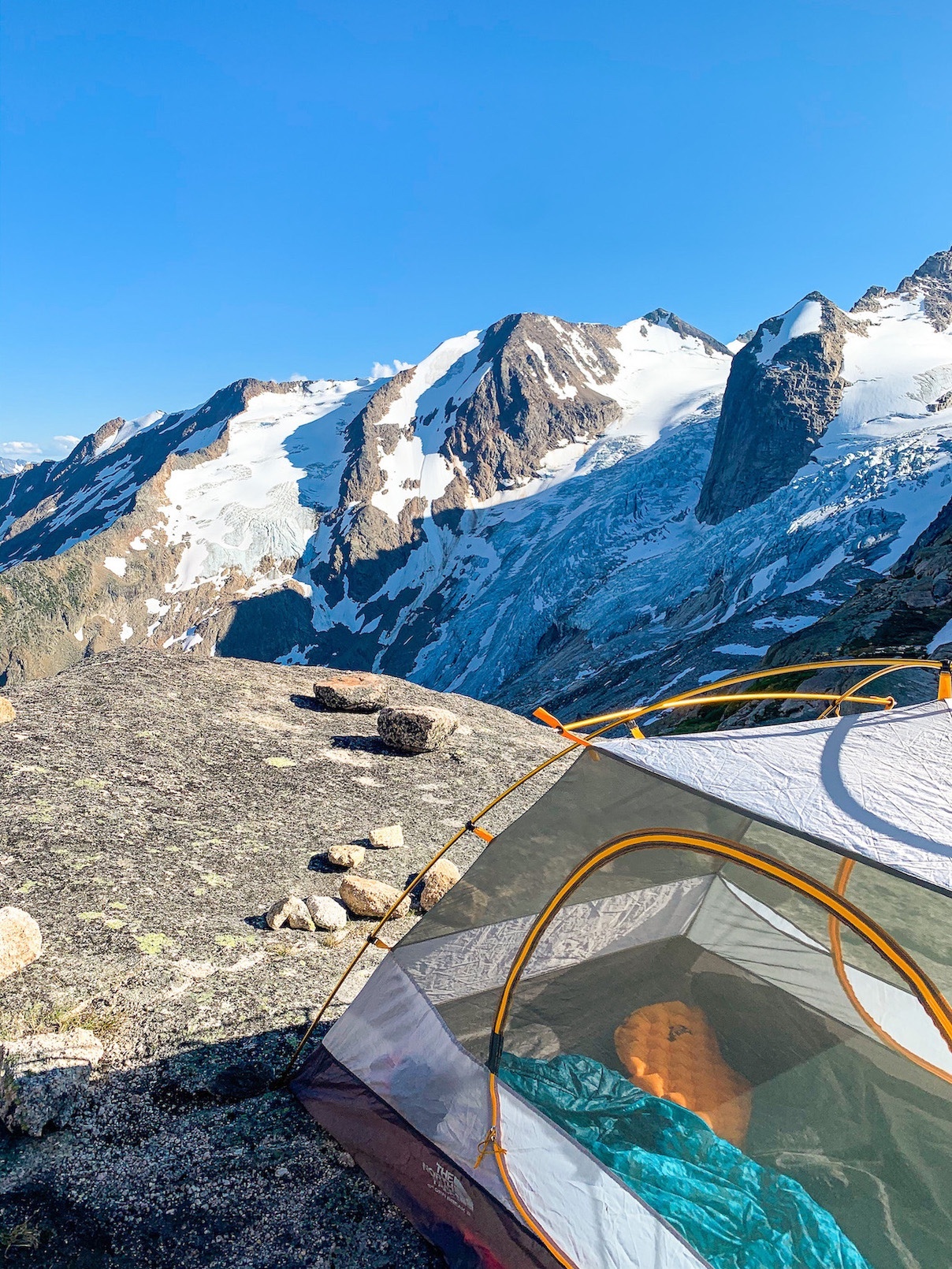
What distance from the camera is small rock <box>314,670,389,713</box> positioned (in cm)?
1430

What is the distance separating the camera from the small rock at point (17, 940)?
6059 millimetres

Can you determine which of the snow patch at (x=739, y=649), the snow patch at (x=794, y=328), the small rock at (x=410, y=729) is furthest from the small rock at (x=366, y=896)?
the snow patch at (x=794, y=328)

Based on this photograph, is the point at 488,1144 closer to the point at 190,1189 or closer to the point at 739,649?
the point at 190,1189

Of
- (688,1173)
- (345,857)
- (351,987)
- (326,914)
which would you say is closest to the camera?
(688,1173)

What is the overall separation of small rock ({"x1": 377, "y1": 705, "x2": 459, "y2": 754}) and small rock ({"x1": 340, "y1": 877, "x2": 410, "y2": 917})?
4.59m

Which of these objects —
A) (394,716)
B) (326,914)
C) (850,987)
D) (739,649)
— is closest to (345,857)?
(326,914)

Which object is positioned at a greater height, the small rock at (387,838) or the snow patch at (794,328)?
the snow patch at (794,328)

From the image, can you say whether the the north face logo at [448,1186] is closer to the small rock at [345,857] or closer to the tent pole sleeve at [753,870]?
the tent pole sleeve at [753,870]

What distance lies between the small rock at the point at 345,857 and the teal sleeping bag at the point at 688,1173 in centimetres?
463

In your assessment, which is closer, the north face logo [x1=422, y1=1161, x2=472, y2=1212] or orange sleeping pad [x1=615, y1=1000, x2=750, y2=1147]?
orange sleeping pad [x1=615, y1=1000, x2=750, y2=1147]

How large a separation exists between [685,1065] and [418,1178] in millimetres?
1722

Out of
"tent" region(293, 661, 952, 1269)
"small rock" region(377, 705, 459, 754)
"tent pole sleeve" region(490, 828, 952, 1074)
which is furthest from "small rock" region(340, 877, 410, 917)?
"small rock" region(377, 705, 459, 754)

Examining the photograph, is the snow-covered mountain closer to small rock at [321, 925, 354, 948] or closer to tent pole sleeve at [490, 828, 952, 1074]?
small rock at [321, 925, 354, 948]

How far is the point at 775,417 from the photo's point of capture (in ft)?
466
